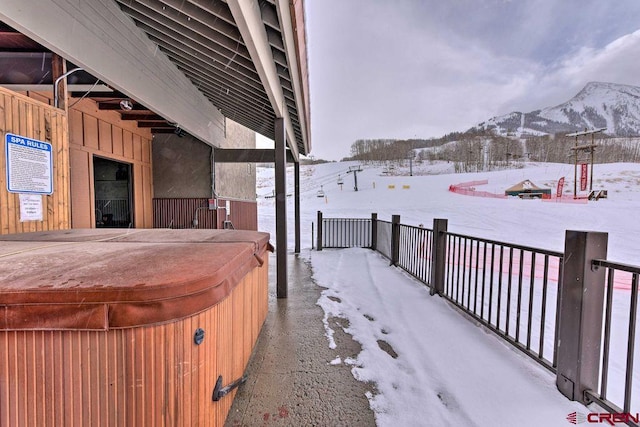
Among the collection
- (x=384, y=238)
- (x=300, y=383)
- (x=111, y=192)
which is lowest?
(x=300, y=383)

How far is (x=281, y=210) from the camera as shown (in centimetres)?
442

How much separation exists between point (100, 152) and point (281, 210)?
13.8 feet

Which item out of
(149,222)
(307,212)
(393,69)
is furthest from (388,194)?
(149,222)

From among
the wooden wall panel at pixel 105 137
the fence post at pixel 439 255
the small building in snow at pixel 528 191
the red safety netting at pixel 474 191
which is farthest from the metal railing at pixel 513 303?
the small building in snow at pixel 528 191

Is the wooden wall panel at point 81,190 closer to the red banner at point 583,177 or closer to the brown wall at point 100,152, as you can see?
the brown wall at point 100,152

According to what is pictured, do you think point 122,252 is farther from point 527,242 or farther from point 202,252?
point 527,242

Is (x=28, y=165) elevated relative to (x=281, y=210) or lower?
elevated

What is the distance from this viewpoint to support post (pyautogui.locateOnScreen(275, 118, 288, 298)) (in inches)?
165

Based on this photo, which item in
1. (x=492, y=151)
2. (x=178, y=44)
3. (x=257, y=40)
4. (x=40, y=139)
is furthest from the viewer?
(x=492, y=151)

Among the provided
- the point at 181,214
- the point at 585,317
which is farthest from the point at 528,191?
the point at 585,317

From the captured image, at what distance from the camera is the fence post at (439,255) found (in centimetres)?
386

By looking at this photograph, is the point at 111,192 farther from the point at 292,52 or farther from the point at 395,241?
the point at 395,241

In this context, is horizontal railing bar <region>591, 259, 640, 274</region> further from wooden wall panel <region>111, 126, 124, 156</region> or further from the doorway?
the doorway

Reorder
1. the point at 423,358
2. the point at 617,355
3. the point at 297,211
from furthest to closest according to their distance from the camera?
the point at 297,211 → the point at 617,355 → the point at 423,358
